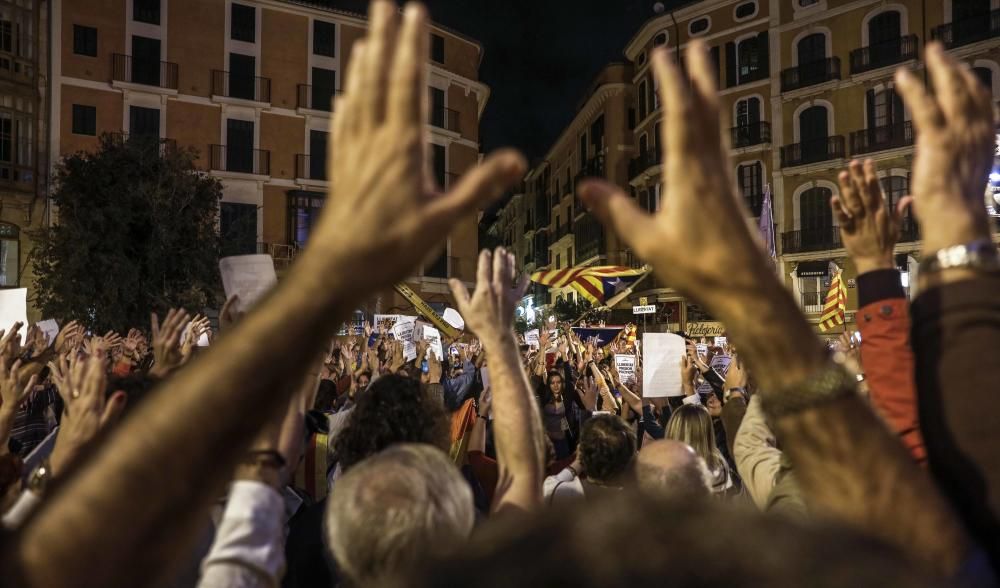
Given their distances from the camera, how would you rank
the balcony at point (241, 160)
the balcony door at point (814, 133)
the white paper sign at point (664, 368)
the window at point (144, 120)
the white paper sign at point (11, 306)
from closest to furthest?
1. the white paper sign at point (11, 306)
2. the white paper sign at point (664, 368)
3. the window at point (144, 120)
4. the balcony at point (241, 160)
5. the balcony door at point (814, 133)

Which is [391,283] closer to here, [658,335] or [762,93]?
[658,335]

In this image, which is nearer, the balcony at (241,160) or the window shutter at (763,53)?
the balcony at (241,160)

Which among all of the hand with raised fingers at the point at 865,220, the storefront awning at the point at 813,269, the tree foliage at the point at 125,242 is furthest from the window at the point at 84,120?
the hand with raised fingers at the point at 865,220

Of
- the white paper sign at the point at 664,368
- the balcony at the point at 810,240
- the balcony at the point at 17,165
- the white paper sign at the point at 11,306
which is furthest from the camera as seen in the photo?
the balcony at the point at 810,240

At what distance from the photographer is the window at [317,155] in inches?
1390

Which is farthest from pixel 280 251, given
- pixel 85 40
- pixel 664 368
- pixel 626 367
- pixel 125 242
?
pixel 664 368

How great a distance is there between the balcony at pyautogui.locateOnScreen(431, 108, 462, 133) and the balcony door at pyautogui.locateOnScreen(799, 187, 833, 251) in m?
16.3

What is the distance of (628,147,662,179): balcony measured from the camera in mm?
41812

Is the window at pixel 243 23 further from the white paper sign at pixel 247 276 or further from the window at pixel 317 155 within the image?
the white paper sign at pixel 247 276

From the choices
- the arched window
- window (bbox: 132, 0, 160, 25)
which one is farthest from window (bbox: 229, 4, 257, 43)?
the arched window

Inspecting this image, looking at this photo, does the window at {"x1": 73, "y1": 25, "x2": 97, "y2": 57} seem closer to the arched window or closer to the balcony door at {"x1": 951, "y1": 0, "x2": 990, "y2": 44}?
the arched window

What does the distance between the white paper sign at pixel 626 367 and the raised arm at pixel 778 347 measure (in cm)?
775

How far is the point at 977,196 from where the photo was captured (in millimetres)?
1322

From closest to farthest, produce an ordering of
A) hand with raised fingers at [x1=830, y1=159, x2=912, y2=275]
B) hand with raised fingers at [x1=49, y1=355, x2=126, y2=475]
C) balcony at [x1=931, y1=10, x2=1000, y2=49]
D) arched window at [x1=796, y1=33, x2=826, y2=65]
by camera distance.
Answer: hand with raised fingers at [x1=830, y1=159, x2=912, y2=275]
hand with raised fingers at [x1=49, y1=355, x2=126, y2=475]
balcony at [x1=931, y1=10, x2=1000, y2=49]
arched window at [x1=796, y1=33, x2=826, y2=65]
